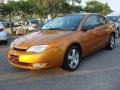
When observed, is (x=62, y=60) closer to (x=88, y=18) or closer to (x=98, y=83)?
(x=98, y=83)

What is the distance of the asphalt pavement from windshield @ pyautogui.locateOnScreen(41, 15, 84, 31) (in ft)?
3.65

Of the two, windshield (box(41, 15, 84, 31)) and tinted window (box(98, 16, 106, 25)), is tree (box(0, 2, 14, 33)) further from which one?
windshield (box(41, 15, 84, 31))

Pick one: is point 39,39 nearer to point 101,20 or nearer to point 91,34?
point 91,34

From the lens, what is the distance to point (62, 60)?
5809 mm

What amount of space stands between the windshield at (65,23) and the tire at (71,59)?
2.05 feet

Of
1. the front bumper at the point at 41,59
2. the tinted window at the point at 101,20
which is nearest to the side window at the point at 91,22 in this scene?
the tinted window at the point at 101,20

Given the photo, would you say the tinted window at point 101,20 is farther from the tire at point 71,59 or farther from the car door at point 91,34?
the tire at point 71,59

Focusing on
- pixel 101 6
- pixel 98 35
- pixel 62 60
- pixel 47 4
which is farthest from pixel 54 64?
pixel 101 6

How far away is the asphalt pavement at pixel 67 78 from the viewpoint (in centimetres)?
508

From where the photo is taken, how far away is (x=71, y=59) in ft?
20.2

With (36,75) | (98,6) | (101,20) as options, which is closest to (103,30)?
(101,20)

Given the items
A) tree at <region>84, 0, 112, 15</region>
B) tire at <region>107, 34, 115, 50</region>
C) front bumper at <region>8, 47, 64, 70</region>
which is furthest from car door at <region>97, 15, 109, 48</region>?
tree at <region>84, 0, 112, 15</region>

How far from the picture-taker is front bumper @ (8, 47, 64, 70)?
18.1 feet

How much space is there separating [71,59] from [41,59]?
96cm
